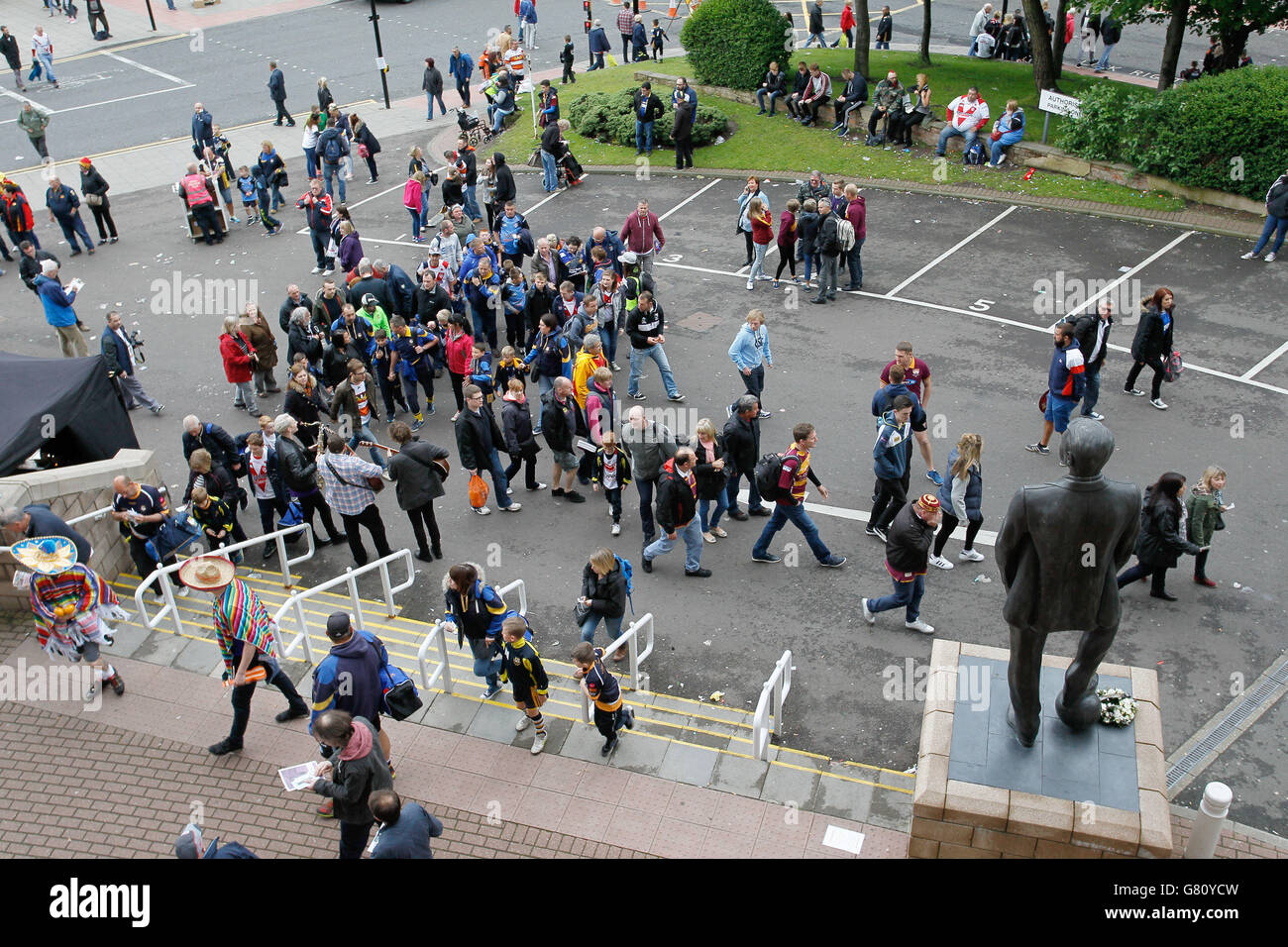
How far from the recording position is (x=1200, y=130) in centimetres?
1970

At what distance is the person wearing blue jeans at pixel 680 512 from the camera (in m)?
11.0

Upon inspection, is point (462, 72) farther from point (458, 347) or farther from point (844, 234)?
point (458, 347)

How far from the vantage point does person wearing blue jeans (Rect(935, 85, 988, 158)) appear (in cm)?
2241

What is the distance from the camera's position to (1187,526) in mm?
10570

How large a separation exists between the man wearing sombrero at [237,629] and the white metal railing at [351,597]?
1.15 feet

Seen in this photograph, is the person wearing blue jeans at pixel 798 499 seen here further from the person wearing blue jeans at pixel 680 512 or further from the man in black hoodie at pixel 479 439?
the man in black hoodie at pixel 479 439

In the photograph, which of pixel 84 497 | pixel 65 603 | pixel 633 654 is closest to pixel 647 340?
pixel 633 654

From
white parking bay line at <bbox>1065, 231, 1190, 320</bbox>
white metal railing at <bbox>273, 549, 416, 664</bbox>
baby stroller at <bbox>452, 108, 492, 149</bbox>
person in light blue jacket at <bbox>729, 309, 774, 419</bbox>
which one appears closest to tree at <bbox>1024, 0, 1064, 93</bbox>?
white parking bay line at <bbox>1065, 231, 1190, 320</bbox>

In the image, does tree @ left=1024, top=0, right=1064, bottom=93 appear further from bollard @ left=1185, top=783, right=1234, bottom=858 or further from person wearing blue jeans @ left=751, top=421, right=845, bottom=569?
bollard @ left=1185, top=783, right=1234, bottom=858

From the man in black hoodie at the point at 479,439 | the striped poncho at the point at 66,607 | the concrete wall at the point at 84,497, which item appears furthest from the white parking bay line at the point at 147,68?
the striped poncho at the point at 66,607

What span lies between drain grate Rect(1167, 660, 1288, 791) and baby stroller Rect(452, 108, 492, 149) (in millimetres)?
19947

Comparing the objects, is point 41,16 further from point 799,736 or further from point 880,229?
point 799,736

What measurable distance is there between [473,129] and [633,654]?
65.1 feet

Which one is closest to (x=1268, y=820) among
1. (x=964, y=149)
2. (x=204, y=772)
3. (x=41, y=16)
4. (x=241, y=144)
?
(x=204, y=772)
